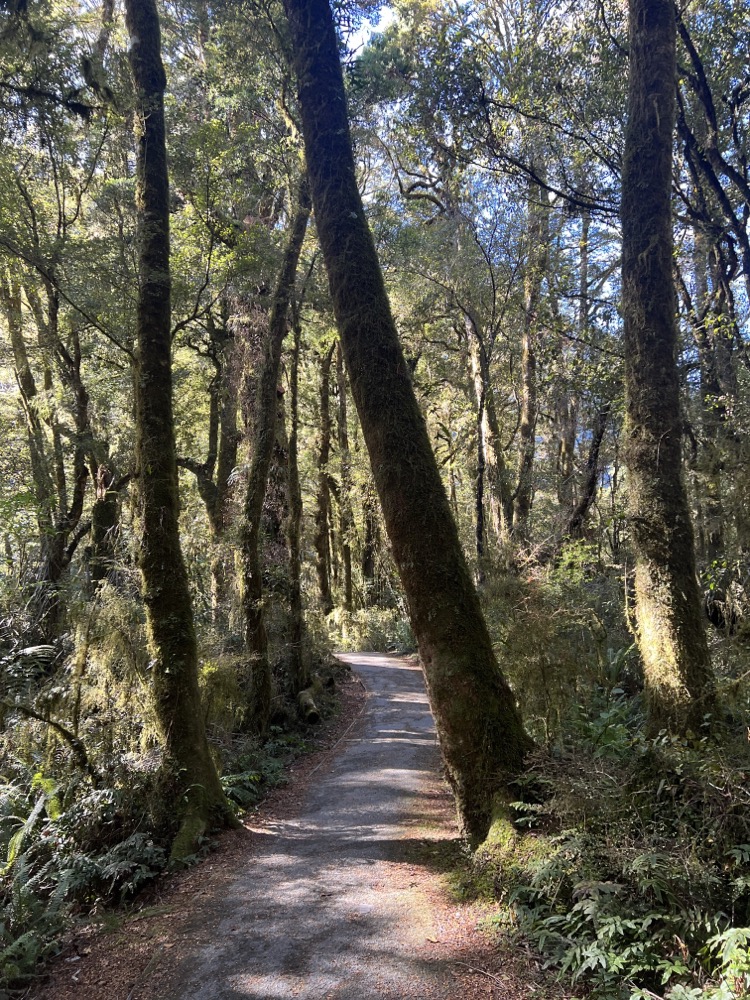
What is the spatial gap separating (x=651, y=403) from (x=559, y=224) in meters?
10.5

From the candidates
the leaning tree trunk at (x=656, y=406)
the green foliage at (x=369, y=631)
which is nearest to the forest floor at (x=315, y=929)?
the leaning tree trunk at (x=656, y=406)

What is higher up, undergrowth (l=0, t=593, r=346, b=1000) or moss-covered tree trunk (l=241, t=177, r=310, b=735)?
moss-covered tree trunk (l=241, t=177, r=310, b=735)

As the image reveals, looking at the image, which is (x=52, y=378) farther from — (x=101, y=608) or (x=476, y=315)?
(x=101, y=608)

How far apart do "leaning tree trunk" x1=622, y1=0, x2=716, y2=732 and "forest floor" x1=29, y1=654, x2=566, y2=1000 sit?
2453 mm

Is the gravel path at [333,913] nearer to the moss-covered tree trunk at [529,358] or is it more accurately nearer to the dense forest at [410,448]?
the dense forest at [410,448]

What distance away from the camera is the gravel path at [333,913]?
351cm

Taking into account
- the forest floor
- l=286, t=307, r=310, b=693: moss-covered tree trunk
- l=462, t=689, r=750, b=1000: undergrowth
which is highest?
l=286, t=307, r=310, b=693: moss-covered tree trunk

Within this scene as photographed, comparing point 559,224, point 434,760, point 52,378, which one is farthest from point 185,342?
point 434,760

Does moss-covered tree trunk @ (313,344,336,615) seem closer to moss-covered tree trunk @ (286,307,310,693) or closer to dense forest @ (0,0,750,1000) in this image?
dense forest @ (0,0,750,1000)

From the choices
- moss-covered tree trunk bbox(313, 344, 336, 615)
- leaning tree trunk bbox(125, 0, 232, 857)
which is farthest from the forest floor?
moss-covered tree trunk bbox(313, 344, 336, 615)

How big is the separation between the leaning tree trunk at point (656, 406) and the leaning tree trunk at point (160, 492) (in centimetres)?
459

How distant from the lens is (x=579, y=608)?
332 inches

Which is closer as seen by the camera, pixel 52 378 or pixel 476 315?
pixel 476 315

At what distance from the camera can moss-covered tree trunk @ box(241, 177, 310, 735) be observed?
34.1ft
